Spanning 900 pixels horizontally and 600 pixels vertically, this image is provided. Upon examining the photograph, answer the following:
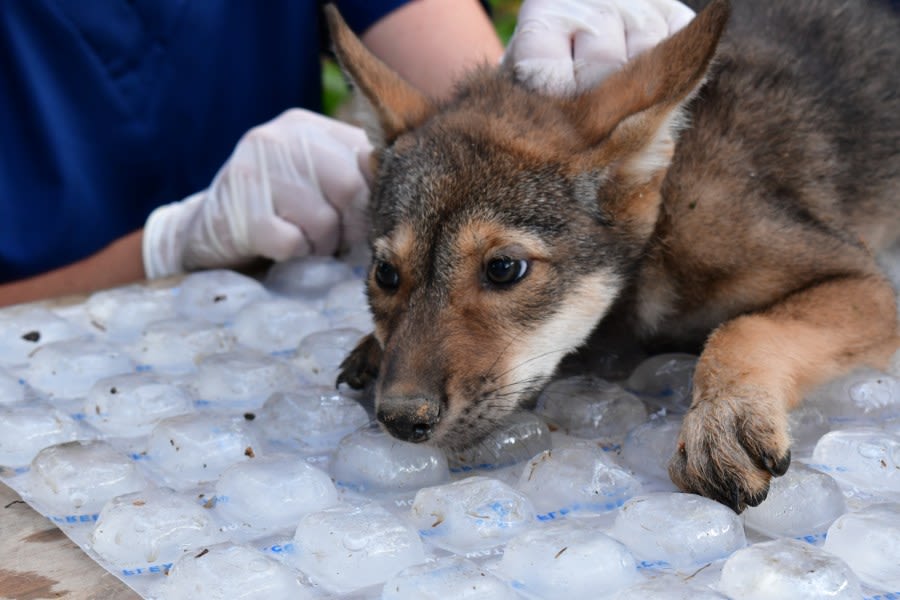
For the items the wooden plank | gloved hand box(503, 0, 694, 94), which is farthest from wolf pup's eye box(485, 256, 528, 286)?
the wooden plank

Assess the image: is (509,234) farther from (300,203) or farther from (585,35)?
(300,203)

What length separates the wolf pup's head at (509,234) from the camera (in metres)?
2.06

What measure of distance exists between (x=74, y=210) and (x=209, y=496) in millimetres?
2426

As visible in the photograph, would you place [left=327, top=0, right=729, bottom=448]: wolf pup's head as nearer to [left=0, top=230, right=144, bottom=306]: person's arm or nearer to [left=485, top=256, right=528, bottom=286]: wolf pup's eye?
[left=485, top=256, right=528, bottom=286]: wolf pup's eye

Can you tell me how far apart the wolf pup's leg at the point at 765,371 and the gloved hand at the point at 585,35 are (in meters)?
0.83

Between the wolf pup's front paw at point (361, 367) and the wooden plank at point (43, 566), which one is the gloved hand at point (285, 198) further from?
the wooden plank at point (43, 566)

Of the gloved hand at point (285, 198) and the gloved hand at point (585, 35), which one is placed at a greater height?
the gloved hand at point (585, 35)

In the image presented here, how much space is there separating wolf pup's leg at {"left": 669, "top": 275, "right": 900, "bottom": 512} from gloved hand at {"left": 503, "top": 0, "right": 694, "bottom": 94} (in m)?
0.83

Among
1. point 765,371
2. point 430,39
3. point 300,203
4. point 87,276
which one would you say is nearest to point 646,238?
point 765,371

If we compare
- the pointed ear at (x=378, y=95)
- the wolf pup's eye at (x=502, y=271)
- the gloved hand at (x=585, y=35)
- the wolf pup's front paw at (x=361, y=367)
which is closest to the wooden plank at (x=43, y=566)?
the wolf pup's front paw at (x=361, y=367)

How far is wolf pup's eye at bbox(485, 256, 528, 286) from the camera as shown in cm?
219

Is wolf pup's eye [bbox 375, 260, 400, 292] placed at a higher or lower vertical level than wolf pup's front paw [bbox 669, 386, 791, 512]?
higher

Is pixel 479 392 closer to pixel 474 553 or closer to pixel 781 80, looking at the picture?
pixel 474 553

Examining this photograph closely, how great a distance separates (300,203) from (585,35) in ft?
3.76
